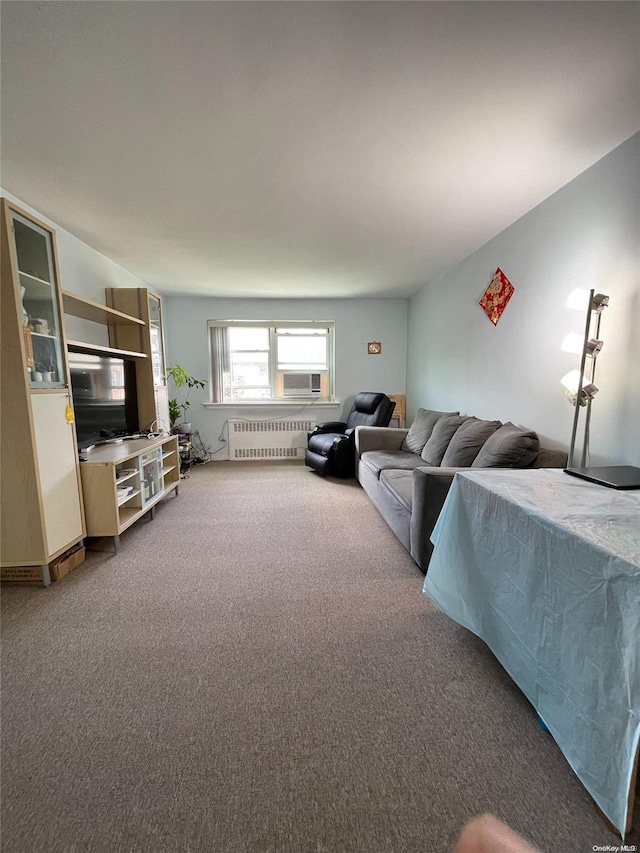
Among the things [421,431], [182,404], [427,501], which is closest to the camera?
[427,501]

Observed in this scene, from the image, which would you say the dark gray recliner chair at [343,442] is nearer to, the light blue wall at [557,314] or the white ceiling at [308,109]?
the light blue wall at [557,314]

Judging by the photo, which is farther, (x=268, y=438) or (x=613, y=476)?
(x=268, y=438)

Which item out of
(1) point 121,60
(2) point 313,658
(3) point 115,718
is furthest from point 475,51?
(3) point 115,718

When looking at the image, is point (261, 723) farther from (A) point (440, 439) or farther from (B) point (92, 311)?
(B) point (92, 311)

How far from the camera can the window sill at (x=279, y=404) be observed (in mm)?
4801

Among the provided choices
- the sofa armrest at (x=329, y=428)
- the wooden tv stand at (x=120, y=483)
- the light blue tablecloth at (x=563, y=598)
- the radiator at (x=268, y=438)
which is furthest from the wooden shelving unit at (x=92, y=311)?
the light blue tablecloth at (x=563, y=598)

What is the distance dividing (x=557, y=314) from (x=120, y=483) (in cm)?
319

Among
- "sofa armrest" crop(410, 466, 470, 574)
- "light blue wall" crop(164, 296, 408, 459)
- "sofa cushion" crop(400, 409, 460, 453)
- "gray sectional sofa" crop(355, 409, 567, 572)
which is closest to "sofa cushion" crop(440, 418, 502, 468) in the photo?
"gray sectional sofa" crop(355, 409, 567, 572)

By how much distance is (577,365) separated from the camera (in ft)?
6.52

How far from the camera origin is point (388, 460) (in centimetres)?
311

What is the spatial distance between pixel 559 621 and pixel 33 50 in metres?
2.49

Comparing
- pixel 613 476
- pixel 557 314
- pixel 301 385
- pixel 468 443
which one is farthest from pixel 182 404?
pixel 613 476

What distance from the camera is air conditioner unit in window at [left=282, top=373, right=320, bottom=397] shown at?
4.95 m

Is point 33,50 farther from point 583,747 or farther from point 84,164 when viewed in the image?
point 583,747
